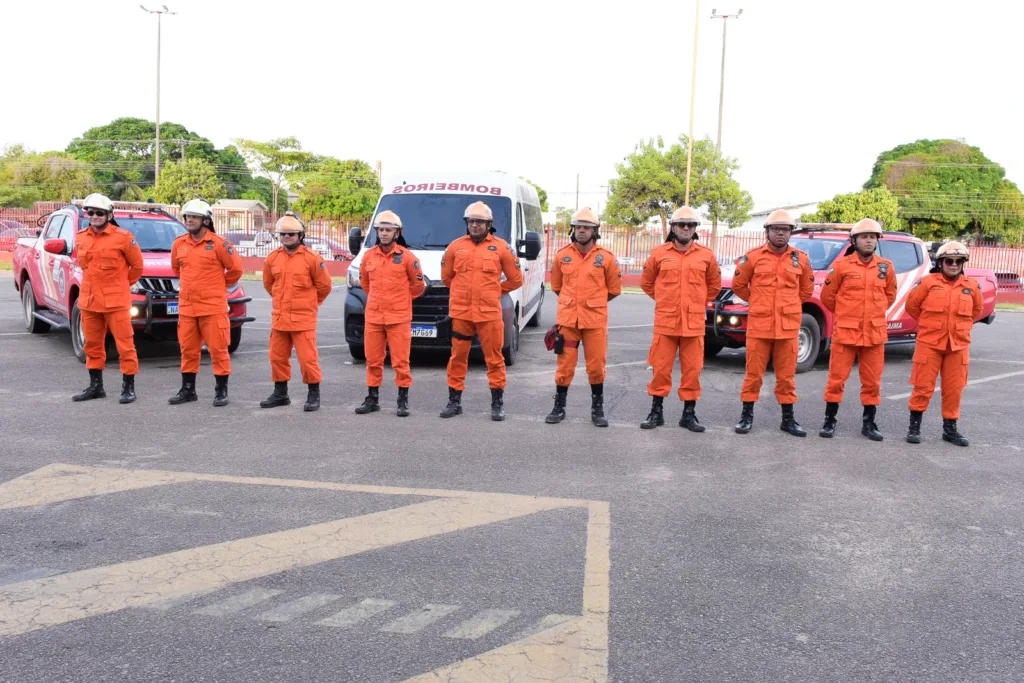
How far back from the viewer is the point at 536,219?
528 inches

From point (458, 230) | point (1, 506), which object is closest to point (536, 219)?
point (458, 230)

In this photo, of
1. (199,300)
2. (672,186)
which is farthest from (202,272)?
(672,186)

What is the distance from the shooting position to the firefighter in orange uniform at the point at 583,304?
24.7 feet

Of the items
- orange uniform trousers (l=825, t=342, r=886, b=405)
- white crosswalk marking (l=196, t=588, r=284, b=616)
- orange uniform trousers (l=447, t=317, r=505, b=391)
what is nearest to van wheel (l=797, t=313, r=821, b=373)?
orange uniform trousers (l=825, t=342, r=886, b=405)

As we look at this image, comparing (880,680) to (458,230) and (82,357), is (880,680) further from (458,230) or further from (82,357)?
(82,357)

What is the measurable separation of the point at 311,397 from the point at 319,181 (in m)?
65.9

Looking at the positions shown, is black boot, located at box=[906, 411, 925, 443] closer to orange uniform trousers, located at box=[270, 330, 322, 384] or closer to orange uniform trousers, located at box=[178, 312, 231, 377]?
orange uniform trousers, located at box=[270, 330, 322, 384]

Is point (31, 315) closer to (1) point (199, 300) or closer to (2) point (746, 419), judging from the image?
(1) point (199, 300)

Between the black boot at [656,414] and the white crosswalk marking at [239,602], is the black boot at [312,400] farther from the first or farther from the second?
the white crosswalk marking at [239,602]

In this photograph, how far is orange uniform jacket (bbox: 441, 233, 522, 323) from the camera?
25.4 ft

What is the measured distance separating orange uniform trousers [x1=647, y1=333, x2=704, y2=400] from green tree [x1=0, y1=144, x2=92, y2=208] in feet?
192

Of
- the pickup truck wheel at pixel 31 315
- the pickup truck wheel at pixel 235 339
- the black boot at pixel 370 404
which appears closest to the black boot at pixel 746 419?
the black boot at pixel 370 404

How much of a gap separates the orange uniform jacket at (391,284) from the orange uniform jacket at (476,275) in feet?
1.06

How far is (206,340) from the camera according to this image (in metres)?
7.94
